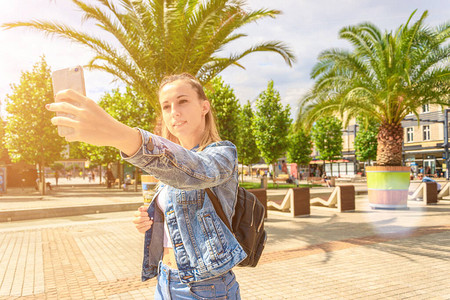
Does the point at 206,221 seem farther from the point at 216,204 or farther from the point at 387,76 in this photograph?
the point at 387,76

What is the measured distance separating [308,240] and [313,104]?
8.07 m

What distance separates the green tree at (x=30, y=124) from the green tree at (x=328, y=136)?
26.2 metres

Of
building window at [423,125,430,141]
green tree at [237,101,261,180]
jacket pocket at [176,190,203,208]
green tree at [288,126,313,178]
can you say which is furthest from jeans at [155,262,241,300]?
building window at [423,125,430,141]

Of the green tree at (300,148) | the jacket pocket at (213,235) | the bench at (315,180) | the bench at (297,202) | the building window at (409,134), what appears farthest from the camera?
the building window at (409,134)

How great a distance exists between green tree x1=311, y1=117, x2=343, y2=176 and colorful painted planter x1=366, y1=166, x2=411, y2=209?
25.3 m

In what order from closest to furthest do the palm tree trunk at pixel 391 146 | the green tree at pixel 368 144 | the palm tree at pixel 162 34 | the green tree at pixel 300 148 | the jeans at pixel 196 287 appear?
the jeans at pixel 196 287
the palm tree at pixel 162 34
the palm tree trunk at pixel 391 146
the green tree at pixel 300 148
the green tree at pixel 368 144

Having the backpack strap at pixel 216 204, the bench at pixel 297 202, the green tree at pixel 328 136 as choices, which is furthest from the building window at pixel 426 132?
the backpack strap at pixel 216 204

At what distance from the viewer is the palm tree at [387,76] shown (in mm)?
11453

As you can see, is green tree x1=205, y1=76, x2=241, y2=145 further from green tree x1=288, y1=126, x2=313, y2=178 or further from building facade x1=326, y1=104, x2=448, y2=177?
building facade x1=326, y1=104, x2=448, y2=177

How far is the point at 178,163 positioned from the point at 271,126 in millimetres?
26757

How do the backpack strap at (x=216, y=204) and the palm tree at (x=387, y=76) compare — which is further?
the palm tree at (x=387, y=76)

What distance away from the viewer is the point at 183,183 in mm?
1036

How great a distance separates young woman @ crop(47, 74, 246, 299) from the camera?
0.85m

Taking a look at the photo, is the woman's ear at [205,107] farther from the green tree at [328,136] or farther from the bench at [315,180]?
the green tree at [328,136]
